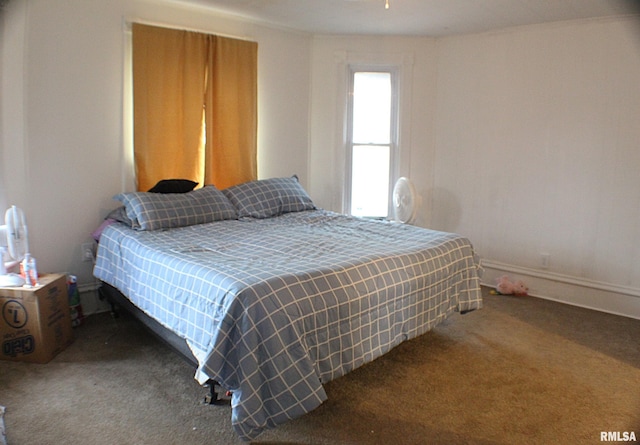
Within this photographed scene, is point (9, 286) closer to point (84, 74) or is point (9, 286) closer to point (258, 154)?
point (84, 74)

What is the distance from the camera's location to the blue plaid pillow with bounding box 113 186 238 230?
3148 millimetres

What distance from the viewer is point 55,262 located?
3328mm

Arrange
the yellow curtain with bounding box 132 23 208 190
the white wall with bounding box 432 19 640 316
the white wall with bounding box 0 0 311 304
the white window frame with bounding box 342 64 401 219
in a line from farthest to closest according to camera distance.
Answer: the white window frame with bounding box 342 64 401 219
the white wall with bounding box 432 19 640 316
the yellow curtain with bounding box 132 23 208 190
the white wall with bounding box 0 0 311 304

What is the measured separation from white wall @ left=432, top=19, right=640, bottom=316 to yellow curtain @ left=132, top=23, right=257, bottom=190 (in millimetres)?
1999

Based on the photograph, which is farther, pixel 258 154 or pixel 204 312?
pixel 258 154

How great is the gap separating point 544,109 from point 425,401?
2.90m

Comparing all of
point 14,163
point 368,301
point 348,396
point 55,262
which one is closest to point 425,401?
point 348,396

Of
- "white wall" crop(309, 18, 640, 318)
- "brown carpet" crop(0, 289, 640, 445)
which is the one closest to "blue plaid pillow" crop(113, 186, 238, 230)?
"brown carpet" crop(0, 289, 640, 445)

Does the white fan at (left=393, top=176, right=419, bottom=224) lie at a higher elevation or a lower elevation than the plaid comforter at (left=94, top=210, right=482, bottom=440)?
higher

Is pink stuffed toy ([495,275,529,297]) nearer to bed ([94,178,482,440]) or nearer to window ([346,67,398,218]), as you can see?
bed ([94,178,482,440])

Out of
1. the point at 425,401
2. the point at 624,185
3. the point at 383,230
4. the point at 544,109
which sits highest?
the point at 544,109

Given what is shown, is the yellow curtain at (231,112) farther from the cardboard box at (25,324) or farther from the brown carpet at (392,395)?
the cardboard box at (25,324)

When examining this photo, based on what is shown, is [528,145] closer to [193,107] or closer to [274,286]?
[193,107]

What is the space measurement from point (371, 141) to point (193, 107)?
1.87 meters
